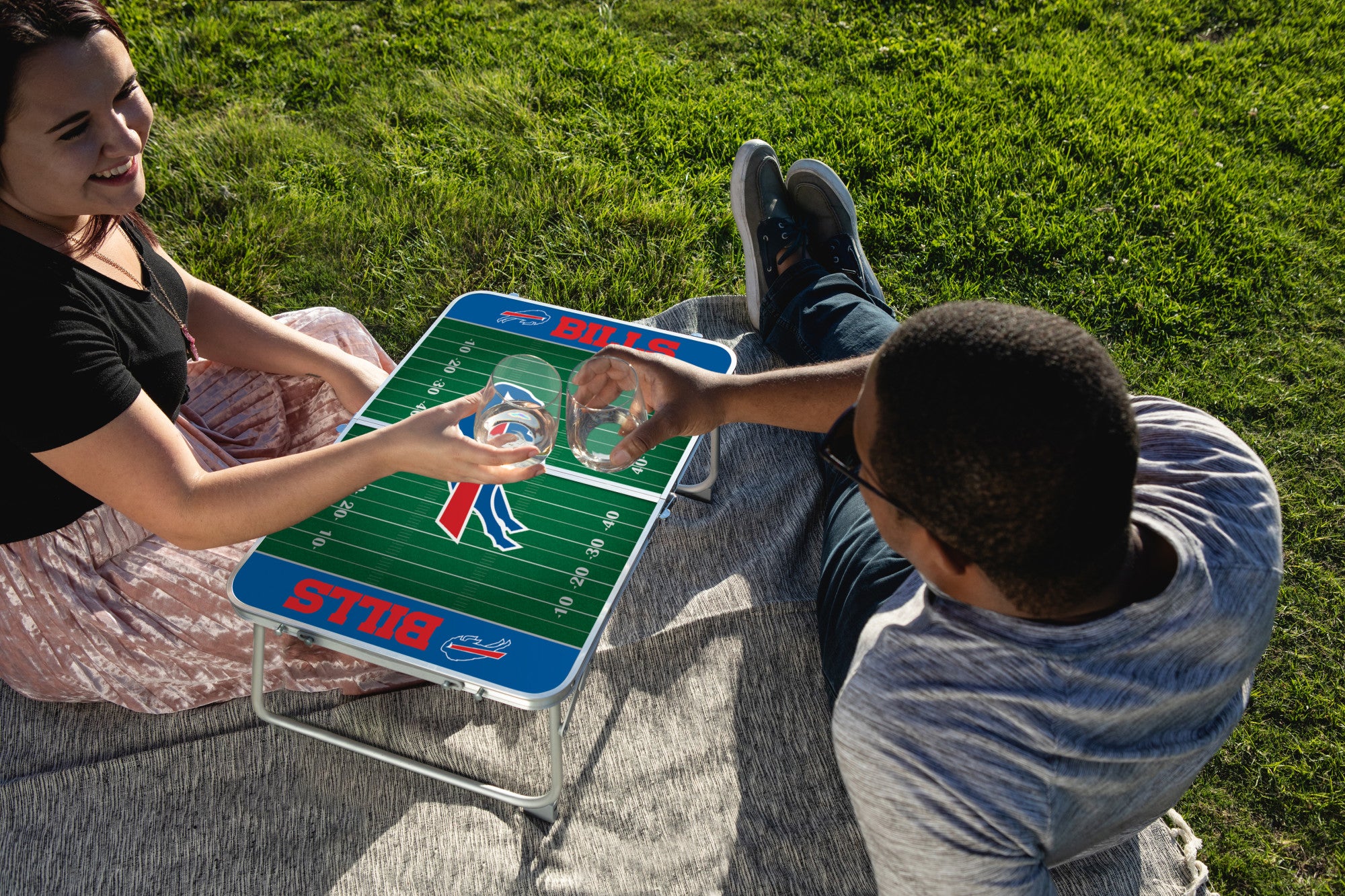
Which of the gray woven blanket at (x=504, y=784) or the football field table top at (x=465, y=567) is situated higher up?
the football field table top at (x=465, y=567)

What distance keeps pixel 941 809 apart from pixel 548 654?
1002 millimetres

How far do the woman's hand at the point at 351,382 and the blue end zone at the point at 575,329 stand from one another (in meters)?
0.33

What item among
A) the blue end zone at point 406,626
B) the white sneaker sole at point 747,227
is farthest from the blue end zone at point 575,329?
the blue end zone at point 406,626

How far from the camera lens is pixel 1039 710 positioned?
187 centimetres

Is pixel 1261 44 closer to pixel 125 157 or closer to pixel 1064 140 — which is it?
pixel 1064 140

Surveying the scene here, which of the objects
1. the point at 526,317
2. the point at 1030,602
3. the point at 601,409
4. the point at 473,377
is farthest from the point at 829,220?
the point at 1030,602

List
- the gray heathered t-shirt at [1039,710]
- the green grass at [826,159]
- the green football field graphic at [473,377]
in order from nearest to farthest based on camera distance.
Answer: the gray heathered t-shirt at [1039,710]
the green football field graphic at [473,377]
the green grass at [826,159]

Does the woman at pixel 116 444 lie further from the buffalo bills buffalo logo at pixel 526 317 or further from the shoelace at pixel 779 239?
the shoelace at pixel 779 239

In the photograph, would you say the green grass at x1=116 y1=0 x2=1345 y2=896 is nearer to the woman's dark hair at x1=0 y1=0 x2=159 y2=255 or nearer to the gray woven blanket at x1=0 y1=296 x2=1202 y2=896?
the gray woven blanket at x1=0 y1=296 x2=1202 y2=896

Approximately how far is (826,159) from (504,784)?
3551 mm

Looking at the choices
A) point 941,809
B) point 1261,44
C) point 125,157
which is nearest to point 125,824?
point 125,157

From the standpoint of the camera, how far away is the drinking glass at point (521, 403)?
2.62 meters

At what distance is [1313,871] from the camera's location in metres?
2.94

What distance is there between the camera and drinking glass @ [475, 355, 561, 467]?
2619mm
